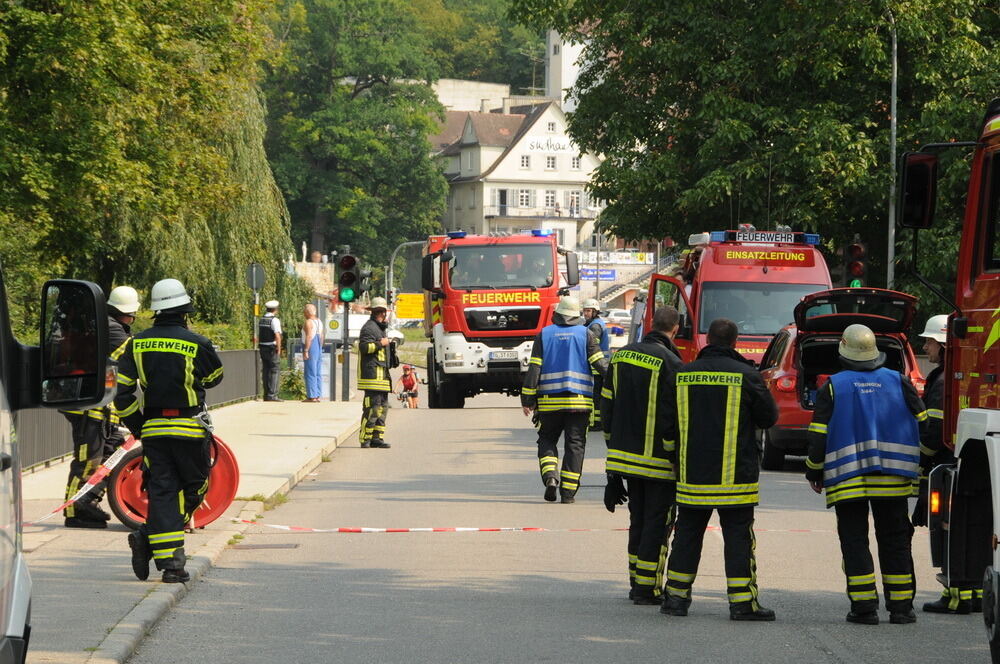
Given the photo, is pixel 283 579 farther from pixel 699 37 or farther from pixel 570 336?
pixel 699 37

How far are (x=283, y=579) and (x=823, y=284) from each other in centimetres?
1427

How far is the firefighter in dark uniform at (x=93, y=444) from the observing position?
38.8ft

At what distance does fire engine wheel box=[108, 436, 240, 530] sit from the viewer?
11.6m

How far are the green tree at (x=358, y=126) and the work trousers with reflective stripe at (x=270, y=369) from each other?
6337cm

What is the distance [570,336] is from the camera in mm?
14391

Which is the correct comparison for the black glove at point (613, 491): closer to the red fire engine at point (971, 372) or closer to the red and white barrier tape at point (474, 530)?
the red fire engine at point (971, 372)

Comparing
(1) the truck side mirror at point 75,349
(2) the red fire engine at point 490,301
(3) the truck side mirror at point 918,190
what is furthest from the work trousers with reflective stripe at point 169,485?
(2) the red fire engine at point 490,301

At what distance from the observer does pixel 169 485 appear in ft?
31.9

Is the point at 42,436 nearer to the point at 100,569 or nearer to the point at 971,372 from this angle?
the point at 100,569

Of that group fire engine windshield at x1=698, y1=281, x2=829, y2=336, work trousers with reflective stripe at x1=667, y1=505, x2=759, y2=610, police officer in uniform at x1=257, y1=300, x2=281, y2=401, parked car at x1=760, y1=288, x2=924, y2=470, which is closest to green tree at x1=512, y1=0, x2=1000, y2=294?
fire engine windshield at x1=698, y1=281, x2=829, y2=336

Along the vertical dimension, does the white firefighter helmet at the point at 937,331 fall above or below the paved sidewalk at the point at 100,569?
above

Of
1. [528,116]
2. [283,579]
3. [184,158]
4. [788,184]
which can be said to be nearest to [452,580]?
[283,579]

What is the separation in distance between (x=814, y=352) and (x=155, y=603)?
10.6 meters

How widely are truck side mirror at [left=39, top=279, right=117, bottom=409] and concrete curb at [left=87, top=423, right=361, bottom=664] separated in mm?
2694
